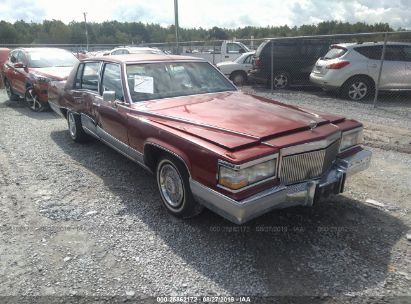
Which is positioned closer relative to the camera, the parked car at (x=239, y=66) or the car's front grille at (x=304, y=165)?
the car's front grille at (x=304, y=165)

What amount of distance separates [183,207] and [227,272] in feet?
2.88

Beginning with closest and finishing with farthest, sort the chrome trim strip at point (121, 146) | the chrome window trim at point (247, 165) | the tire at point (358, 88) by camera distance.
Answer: the chrome window trim at point (247, 165) < the chrome trim strip at point (121, 146) < the tire at point (358, 88)

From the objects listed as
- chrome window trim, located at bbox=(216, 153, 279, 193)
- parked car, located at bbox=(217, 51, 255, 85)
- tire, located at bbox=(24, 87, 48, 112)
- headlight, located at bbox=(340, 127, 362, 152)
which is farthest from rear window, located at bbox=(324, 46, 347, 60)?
chrome window trim, located at bbox=(216, 153, 279, 193)

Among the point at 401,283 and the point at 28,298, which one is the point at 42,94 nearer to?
the point at 28,298

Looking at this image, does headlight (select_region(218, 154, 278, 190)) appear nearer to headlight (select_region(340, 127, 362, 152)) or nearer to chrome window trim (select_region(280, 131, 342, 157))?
chrome window trim (select_region(280, 131, 342, 157))

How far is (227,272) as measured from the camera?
9.67 ft

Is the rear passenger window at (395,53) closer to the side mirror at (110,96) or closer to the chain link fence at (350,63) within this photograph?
the chain link fence at (350,63)

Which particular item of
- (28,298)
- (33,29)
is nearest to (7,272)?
(28,298)

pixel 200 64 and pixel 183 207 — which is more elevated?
pixel 200 64

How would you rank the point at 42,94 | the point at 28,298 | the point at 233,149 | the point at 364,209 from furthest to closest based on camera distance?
the point at 42,94, the point at 364,209, the point at 233,149, the point at 28,298

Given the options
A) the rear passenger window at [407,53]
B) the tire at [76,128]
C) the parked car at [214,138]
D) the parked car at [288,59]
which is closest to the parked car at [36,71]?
the tire at [76,128]

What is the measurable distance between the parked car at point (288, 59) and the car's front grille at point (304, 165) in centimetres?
985

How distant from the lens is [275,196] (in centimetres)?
293

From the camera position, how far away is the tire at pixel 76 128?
6.15m
